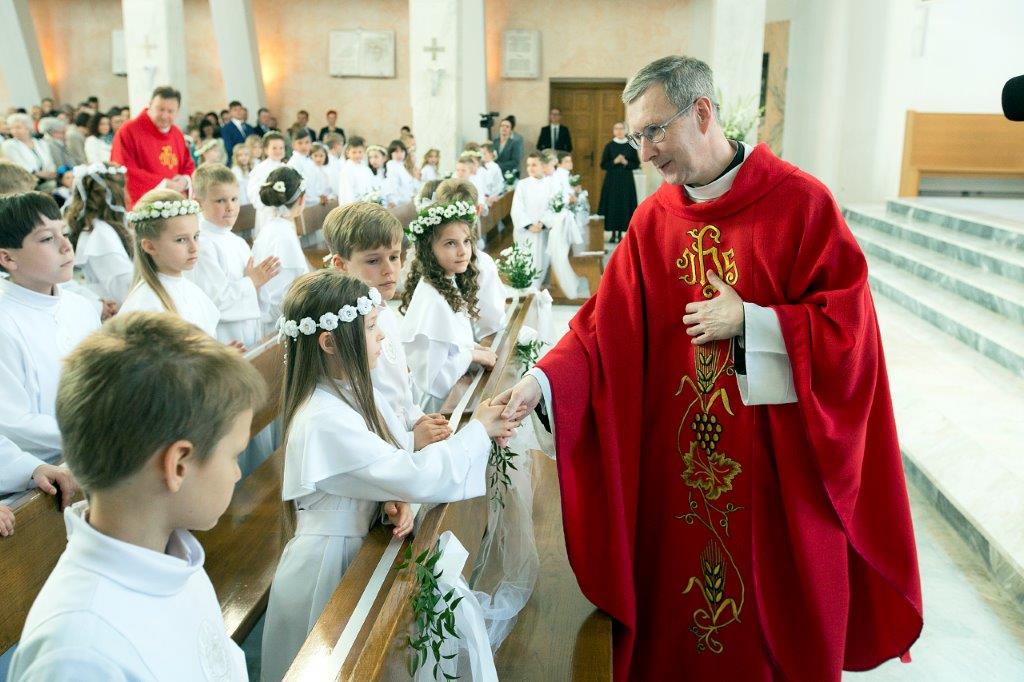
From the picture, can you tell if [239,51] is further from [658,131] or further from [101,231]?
[658,131]

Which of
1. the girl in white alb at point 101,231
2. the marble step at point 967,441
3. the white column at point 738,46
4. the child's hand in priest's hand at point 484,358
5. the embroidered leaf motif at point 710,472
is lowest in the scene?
the marble step at point 967,441

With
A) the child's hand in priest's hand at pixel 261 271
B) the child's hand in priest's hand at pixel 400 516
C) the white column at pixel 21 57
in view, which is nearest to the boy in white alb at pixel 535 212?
the child's hand in priest's hand at pixel 261 271

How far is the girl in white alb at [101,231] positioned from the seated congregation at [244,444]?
17 millimetres

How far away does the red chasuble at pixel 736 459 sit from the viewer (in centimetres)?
251

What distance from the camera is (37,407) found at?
2902mm

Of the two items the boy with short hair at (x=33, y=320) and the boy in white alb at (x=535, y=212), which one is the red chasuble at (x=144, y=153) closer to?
the boy in white alb at (x=535, y=212)

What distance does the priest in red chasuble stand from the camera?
250 cm

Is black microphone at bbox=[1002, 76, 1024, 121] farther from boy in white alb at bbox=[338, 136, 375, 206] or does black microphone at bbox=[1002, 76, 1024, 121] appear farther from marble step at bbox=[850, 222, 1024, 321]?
boy in white alb at bbox=[338, 136, 375, 206]

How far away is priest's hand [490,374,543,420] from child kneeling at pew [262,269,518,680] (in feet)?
0.34

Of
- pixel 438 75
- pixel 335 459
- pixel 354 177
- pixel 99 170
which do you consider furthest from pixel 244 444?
pixel 438 75

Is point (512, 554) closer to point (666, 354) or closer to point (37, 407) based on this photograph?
point (666, 354)

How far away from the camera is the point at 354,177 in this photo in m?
12.3

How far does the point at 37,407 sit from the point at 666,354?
2.08 metres

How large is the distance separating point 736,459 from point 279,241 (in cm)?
394
